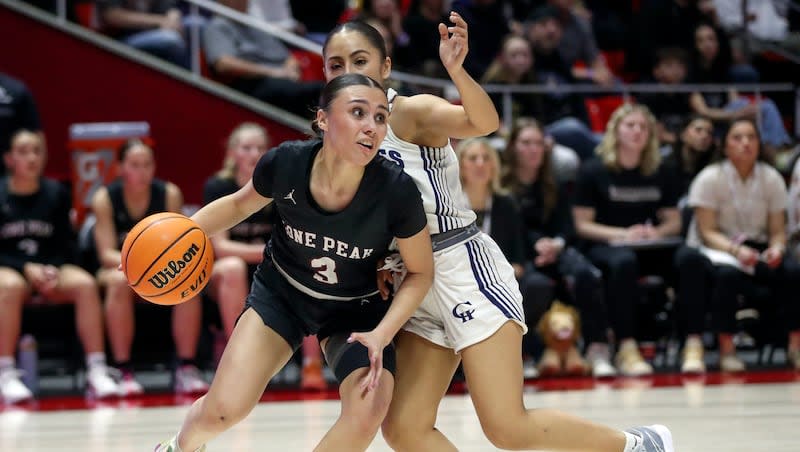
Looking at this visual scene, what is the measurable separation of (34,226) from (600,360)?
3.57 meters

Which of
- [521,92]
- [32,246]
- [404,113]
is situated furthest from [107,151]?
[404,113]

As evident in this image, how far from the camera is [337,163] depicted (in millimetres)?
3725

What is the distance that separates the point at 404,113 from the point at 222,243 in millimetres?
3677

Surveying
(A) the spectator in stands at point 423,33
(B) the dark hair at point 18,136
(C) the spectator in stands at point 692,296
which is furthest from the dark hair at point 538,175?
(B) the dark hair at point 18,136

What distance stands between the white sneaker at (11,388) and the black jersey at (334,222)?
11.5ft

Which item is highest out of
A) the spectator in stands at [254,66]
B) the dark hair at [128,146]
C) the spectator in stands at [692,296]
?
the spectator in stands at [254,66]

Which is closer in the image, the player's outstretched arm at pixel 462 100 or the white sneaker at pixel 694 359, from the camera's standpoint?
the player's outstretched arm at pixel 462 100

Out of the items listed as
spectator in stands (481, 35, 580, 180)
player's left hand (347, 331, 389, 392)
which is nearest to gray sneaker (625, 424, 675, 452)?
player's left hand (347, 331, 389, 392)

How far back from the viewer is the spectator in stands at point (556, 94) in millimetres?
8852

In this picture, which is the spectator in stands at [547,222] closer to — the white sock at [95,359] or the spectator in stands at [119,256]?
the spectator in stands at [119,256]

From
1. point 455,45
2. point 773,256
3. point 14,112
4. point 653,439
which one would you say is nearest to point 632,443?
point 653,439

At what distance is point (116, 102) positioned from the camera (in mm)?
8836

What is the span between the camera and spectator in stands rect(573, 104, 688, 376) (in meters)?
7.79

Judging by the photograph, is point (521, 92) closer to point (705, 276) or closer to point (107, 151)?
point (705, 276)
